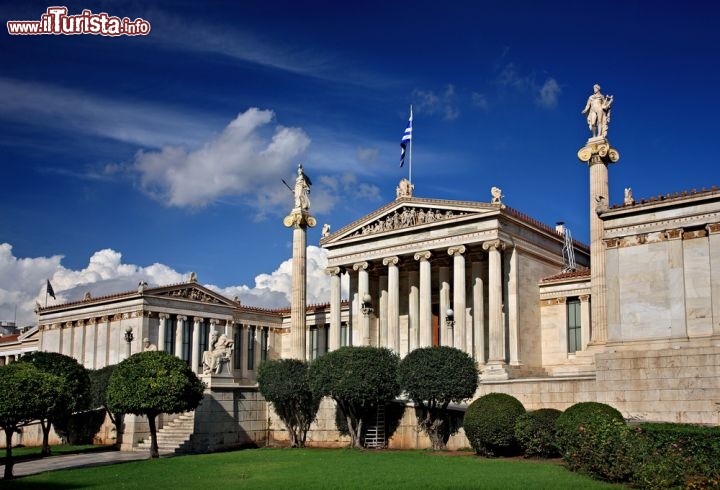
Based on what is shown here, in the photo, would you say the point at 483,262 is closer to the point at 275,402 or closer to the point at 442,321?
the point at 442,321

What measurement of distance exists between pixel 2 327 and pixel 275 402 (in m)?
77.6

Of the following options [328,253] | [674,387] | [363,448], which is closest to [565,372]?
[363,448]

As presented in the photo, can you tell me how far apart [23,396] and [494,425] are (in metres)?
17.7

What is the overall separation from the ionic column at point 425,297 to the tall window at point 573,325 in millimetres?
8326

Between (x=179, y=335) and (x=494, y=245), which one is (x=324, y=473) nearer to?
(x=494, y=245)

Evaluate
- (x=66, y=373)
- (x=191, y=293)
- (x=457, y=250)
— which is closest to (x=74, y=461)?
(x=66, y=373)

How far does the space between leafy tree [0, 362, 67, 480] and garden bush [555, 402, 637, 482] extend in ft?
63.3

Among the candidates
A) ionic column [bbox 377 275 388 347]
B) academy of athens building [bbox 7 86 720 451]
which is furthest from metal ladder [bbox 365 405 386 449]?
ionic column [bbox 377 275 388 347]

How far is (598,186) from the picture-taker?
123 ft

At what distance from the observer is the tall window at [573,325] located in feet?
160

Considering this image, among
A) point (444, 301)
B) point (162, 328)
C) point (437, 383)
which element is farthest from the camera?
point (162, 328)

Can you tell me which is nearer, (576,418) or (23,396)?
(576,418)

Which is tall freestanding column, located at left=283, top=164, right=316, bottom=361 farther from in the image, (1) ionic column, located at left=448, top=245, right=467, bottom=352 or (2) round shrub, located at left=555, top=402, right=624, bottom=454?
(2) round shrub, located at left=555, top=402, right=624, bottom=454

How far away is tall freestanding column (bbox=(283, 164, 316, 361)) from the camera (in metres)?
49.7
